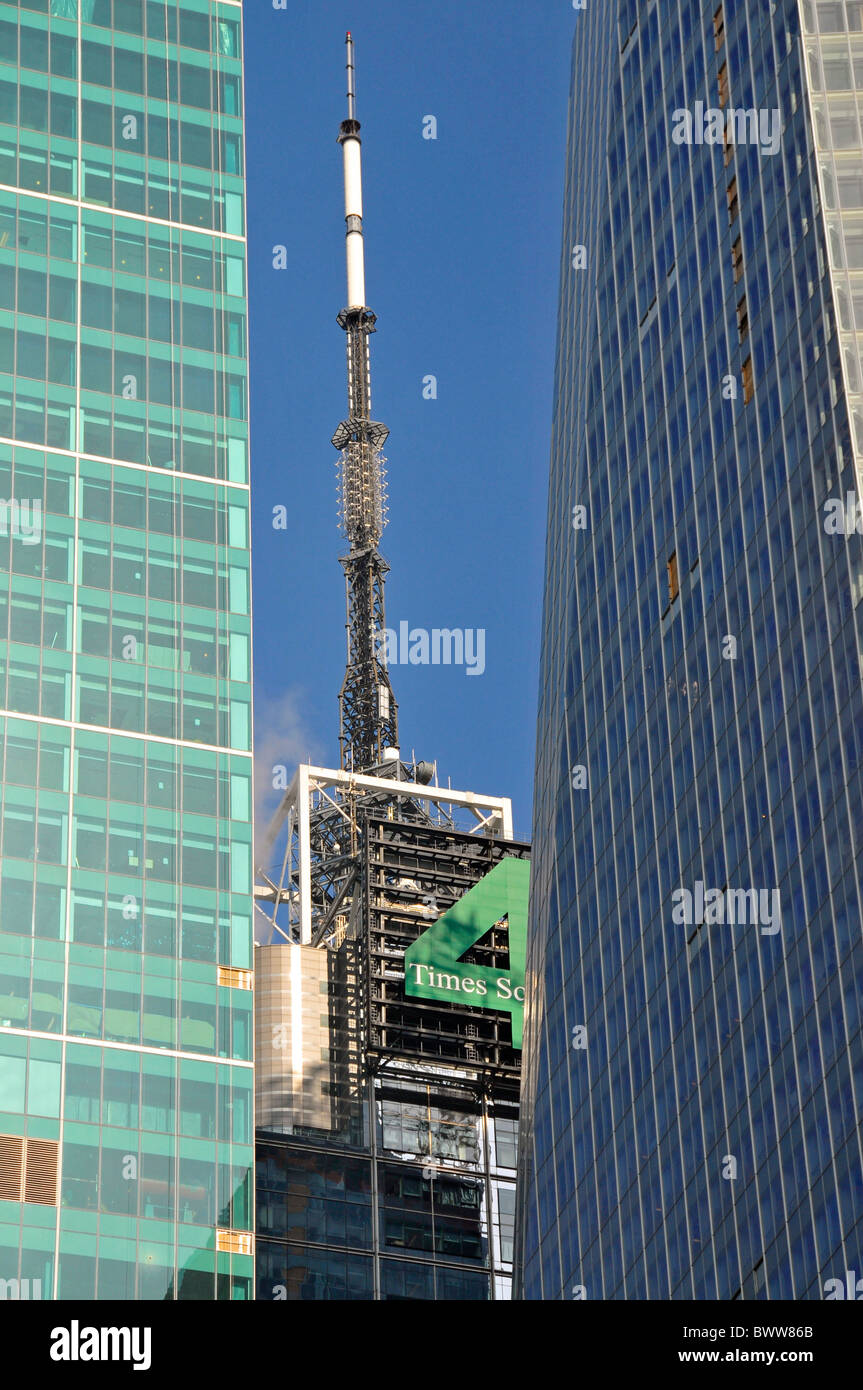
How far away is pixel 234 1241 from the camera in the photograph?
383 ft

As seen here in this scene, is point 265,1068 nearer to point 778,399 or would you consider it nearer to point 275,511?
point 275,511

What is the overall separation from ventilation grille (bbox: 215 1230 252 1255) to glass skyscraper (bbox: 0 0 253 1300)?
5.3 inches

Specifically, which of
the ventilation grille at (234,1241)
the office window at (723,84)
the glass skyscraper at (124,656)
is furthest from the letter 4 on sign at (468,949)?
the office window at (723,84)

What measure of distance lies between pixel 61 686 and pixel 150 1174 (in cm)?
2523

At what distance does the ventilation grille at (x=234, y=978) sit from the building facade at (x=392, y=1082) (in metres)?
56.7

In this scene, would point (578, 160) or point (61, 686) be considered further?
point (578, 160)

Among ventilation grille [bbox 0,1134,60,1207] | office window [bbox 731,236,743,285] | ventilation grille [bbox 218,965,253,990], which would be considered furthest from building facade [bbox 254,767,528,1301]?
office window [bbox 731,236,743,285]

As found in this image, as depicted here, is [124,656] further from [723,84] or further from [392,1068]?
[392,1068]

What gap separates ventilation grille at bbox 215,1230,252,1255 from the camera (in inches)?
4574

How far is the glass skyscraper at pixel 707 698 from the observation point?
100500 millimetres

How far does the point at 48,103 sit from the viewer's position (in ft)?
476

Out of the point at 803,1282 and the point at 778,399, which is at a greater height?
the point at 778,399
